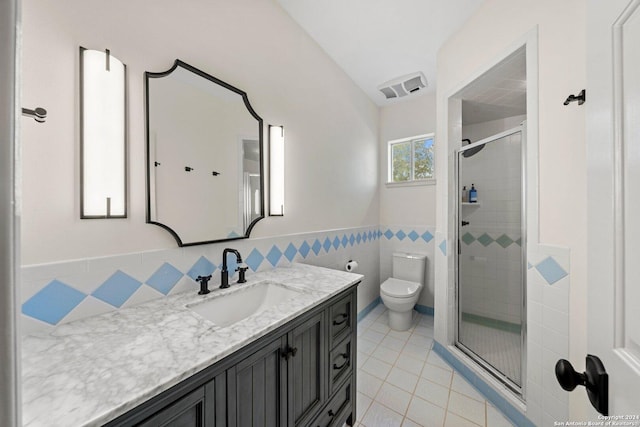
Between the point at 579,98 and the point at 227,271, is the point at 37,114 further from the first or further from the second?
the point at 579,98

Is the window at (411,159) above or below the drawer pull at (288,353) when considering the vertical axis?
above

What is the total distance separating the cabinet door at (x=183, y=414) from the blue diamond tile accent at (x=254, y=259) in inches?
34.0

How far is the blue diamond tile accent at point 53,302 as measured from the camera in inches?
32.7

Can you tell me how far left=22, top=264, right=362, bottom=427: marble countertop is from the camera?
0.54 metres

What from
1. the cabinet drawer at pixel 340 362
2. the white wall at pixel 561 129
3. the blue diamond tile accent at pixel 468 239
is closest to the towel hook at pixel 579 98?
the white wall at pixel 561 129

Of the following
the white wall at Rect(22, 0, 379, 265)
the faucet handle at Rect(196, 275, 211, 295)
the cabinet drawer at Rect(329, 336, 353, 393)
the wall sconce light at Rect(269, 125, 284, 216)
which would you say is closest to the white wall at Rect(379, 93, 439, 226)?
the white wall at Rect(22, 0, 379, 265)

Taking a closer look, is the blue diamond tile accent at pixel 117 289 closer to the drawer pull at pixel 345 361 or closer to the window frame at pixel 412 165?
the drawer pull at pixel 345 361

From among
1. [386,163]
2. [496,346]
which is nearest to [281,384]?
[496,346]

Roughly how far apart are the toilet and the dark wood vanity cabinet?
3.77 feet

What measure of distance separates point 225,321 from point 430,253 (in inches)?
95.0

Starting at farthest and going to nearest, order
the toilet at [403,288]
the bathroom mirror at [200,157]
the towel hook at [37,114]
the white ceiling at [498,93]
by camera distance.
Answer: the toilet at [403,288] < the white ceiling at [498,93] < the bathroom mirror at [200,157] < the towel hook at [37,114]

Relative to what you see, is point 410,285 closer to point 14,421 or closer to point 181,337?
Result: point 181,337

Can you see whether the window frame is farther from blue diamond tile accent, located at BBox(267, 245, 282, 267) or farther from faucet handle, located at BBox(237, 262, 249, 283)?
faucet handle, located at BBox(237, 262, 249, 283)

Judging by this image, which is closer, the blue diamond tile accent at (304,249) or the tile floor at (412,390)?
the tile floor at (412,390)
